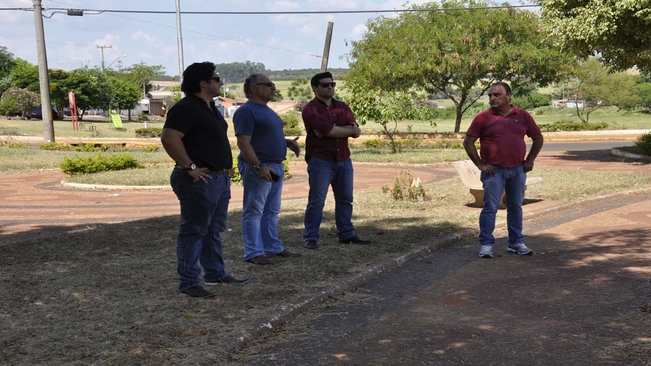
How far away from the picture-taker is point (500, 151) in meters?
7.78

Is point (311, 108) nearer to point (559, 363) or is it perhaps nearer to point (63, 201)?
point (559, 363)

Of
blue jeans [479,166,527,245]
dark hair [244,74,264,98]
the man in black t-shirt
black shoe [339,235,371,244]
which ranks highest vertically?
dark hair [244,74,264,98]

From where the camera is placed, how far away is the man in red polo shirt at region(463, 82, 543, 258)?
25.5ft

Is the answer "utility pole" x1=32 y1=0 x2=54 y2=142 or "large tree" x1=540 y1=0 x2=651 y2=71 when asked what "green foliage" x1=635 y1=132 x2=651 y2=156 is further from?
"utility pole" x1=32 y1=0 x2=54 y2=142

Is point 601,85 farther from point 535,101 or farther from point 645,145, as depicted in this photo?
point 535,101

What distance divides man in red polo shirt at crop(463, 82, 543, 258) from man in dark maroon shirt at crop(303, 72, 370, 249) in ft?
4.22

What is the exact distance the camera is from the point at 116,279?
262 inches

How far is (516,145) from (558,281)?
1.63 metres

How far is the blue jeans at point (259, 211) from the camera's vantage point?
7180mm

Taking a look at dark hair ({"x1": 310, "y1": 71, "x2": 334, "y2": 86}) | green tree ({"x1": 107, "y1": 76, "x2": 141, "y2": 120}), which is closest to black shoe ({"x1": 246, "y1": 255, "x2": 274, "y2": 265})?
dark hair ({"x1": 310, "y1": 71, "x2": 334, "y2": 86})

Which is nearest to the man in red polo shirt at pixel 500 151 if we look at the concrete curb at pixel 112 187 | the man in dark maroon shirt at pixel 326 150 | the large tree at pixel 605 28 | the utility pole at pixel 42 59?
the man in dark maroon shirt at pixel 326 150

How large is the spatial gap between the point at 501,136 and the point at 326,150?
180 cm

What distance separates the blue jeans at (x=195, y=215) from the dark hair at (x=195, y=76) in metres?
0.63

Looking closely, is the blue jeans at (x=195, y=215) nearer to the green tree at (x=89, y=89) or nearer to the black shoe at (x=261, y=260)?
the black shoe at (x=261, y=260)
